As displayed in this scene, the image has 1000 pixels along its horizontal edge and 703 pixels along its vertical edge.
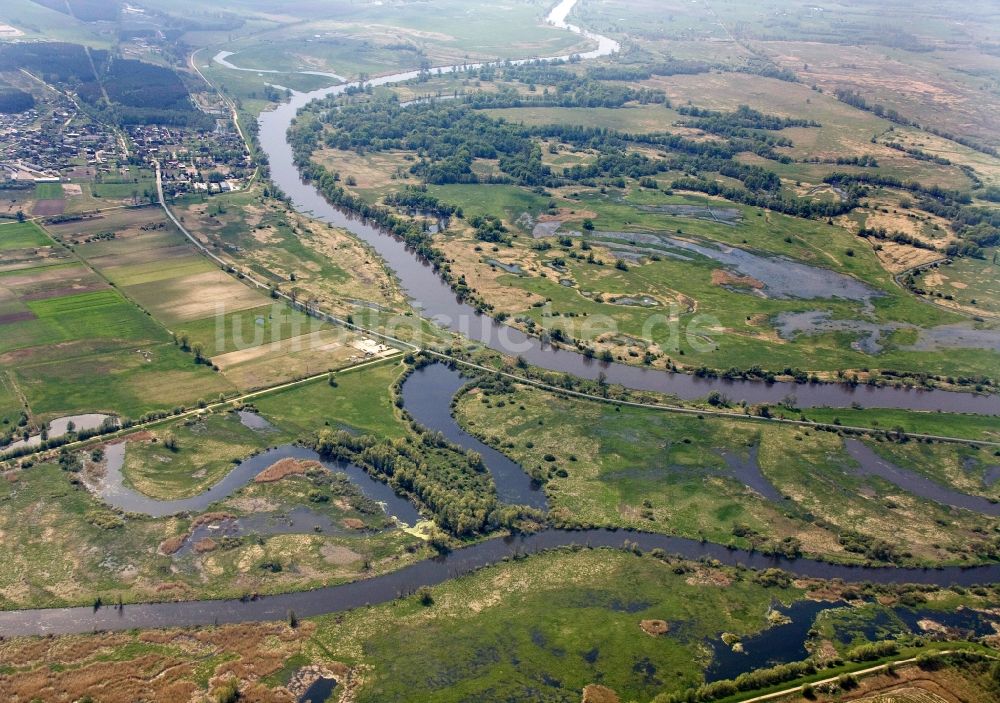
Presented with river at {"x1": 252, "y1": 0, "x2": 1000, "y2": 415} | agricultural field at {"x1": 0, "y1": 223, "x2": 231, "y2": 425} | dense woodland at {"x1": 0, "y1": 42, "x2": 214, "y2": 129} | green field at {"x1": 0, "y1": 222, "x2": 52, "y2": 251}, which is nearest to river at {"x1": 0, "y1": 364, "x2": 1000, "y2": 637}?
agricultural field at {"x1": 0, "y1": 223, "x2": 231, "y2": 425}

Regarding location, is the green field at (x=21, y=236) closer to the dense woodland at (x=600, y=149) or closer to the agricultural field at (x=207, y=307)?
the agricultural field at (x=207, y=307)

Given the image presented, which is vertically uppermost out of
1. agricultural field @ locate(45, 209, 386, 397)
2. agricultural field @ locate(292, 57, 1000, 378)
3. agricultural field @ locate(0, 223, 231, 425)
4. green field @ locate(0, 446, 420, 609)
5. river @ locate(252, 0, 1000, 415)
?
agricultural field @ locate(292, 57, 1000, 378)

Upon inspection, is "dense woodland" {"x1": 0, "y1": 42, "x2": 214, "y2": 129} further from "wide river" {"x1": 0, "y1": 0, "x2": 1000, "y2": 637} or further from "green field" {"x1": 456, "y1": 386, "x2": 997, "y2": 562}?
"green field" {"x1": 456, "y1": 386, "x2": 997, "y2": 562}

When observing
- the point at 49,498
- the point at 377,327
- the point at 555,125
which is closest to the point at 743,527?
the point at 377,327

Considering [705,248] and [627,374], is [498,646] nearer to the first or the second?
[627,374]

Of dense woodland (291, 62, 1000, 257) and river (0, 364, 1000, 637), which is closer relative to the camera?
river (0, 364, 1000, 637)

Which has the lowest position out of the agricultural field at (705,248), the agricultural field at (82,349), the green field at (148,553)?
the green field at (148,553)

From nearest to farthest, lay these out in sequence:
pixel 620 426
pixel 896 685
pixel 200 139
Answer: pixel 896 685 < pixel 620 426 < pixel 200 139

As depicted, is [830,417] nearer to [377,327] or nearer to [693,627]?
[693,627]

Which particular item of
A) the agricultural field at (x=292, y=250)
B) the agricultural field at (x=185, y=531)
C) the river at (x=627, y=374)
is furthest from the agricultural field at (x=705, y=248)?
the agricultural field at (x=185, y=531)

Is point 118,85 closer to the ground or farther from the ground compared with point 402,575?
farther from the ground

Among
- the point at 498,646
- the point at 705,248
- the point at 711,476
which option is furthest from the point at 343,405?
the point at 705,248
